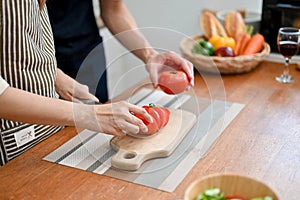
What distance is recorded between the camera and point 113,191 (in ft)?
3.24

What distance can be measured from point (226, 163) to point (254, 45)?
0.75m

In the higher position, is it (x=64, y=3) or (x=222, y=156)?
(x=64, y=3)

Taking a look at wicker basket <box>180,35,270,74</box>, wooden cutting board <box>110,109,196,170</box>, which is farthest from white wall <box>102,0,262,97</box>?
wooden cutting board <box>110,109,196,170</box>

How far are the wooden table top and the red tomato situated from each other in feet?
0.48

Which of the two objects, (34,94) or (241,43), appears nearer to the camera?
(34,94)

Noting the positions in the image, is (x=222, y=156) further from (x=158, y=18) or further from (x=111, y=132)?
(x=158, y=18)

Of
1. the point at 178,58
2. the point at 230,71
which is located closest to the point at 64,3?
the point at 178,58

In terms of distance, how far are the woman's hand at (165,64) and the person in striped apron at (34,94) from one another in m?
0.23

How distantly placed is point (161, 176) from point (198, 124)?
0.28 m

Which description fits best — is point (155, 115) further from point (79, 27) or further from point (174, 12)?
point (174, 12)

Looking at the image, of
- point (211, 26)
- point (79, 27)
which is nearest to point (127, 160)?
point (79, 27)

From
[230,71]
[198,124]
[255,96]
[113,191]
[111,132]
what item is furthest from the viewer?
[230,71]

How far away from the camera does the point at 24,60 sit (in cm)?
118

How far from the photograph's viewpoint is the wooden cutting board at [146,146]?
42.1 inches
